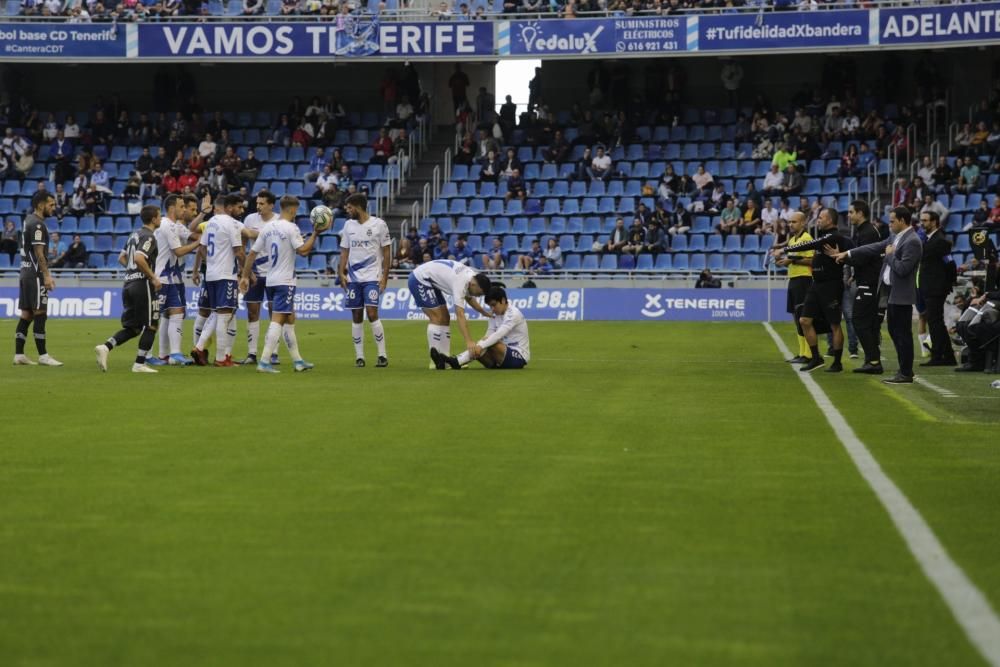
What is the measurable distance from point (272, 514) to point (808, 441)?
4.59 meters

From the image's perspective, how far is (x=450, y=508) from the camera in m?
7.63

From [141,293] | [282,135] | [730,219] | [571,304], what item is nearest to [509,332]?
[141,293]

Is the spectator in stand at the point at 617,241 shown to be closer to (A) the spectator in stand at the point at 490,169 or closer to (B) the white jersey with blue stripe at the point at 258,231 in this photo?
(A) the spectator in stand at the point at 490,169

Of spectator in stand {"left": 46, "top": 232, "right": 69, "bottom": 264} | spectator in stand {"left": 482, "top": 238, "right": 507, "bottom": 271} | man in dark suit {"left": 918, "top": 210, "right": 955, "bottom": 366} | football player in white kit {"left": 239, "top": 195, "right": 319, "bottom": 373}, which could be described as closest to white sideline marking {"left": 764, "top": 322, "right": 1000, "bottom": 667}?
football player in white kit {"left": 239, "top": 195, "right": 319, "bottom": 373}

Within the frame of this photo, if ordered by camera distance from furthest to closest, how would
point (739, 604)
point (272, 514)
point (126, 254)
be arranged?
point (126, 254) < point (272, 514) < point (739, 604)

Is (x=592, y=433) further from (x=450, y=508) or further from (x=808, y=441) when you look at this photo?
(x=450, y=508)

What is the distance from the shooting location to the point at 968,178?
127 ft

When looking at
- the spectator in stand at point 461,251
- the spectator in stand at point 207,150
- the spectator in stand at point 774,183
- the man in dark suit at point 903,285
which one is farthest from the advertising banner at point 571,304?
the man in dark suit at point 903,285

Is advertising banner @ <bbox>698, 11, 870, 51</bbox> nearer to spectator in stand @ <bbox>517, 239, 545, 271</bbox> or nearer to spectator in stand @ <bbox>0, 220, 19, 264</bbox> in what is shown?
spectator in stand @ <bbox>517, 239, 545, 271</bbox>

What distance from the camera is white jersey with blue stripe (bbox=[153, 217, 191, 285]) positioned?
17953 millimetres

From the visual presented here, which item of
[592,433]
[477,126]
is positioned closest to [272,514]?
[592,433]

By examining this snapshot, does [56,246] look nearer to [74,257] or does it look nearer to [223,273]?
[74,257]

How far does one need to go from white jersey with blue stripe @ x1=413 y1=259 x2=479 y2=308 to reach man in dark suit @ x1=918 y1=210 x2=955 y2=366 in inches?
241

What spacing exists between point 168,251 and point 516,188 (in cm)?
2556
